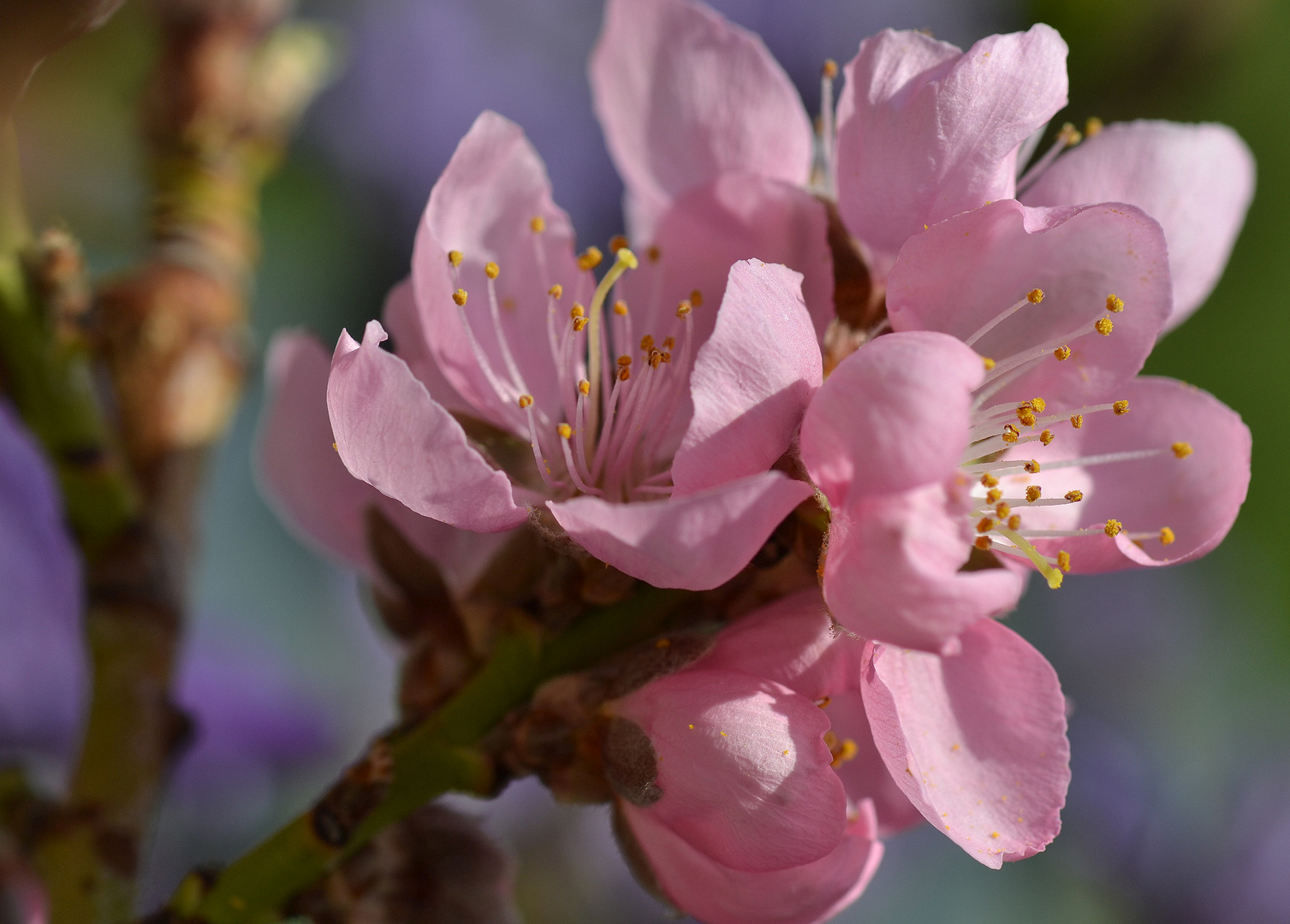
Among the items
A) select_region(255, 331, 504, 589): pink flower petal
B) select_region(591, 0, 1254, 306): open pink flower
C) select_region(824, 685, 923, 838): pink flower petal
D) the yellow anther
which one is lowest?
select_region(824, 685, 923, 838): pink flower petal

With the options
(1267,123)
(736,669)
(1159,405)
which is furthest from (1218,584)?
(736,669)

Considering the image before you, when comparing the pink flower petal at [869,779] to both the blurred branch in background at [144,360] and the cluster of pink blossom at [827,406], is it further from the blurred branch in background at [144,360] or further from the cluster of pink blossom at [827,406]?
Result: the blurred branch in background at [144,360]

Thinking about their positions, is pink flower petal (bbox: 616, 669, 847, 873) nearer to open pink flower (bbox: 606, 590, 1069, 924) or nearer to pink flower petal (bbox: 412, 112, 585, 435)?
open pink flower (bbox: 606, 590, 1069, 924)

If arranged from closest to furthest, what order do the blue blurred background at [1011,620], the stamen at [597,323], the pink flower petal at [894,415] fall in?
the pink flower petal at [894,415] < the stamen at [597,323] < the blue blurred background at [1011,620]

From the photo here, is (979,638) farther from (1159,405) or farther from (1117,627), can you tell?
(1117,627)

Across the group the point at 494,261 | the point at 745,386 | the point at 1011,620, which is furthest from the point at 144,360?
the point at 1011,620

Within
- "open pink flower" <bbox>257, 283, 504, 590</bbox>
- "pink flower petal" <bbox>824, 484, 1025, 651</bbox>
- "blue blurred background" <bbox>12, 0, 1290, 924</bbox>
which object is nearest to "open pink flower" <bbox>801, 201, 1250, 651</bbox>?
"pink flower petal" <bbox>824, 484, 1025, 651</bbox>

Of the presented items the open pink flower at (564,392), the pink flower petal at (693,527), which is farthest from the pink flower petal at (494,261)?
the pink flower petal at (693,527)
